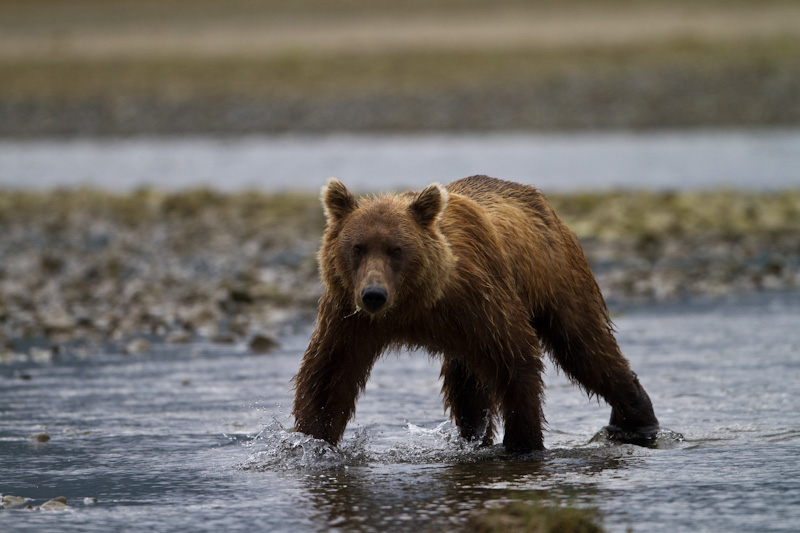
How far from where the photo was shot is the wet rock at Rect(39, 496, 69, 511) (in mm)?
5734

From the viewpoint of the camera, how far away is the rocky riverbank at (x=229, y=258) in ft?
37.7

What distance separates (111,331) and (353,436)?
188 inches

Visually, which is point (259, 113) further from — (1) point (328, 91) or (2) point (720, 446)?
(2) point (720, 446)

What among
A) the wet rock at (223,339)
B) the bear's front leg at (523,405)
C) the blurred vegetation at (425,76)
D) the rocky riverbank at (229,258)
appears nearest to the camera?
the bear's front leg at (523,405)

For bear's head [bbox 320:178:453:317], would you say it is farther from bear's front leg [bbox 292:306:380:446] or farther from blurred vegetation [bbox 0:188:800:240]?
blurred vegetation [bbox 0:188:800:240]

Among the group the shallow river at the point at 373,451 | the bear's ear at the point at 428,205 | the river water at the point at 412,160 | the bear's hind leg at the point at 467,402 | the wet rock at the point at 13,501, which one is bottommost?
the wet rock at the point at 13,501

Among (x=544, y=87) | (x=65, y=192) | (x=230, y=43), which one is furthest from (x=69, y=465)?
(x=230, y=43)

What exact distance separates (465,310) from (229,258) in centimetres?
877

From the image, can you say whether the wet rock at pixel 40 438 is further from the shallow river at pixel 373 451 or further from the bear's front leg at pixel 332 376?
the bear's front leg at pixel 332 376

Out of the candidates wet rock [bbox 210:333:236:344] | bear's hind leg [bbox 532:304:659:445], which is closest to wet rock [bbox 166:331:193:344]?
wet rock [bbox 210:333:236:344]

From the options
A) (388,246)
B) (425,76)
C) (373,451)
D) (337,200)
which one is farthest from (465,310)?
(425,76)

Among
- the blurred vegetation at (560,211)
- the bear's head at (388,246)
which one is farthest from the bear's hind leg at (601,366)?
the blurred vegetation at (560,211)

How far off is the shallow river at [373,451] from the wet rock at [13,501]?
0.09 metres

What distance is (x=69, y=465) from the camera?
6727 mm
